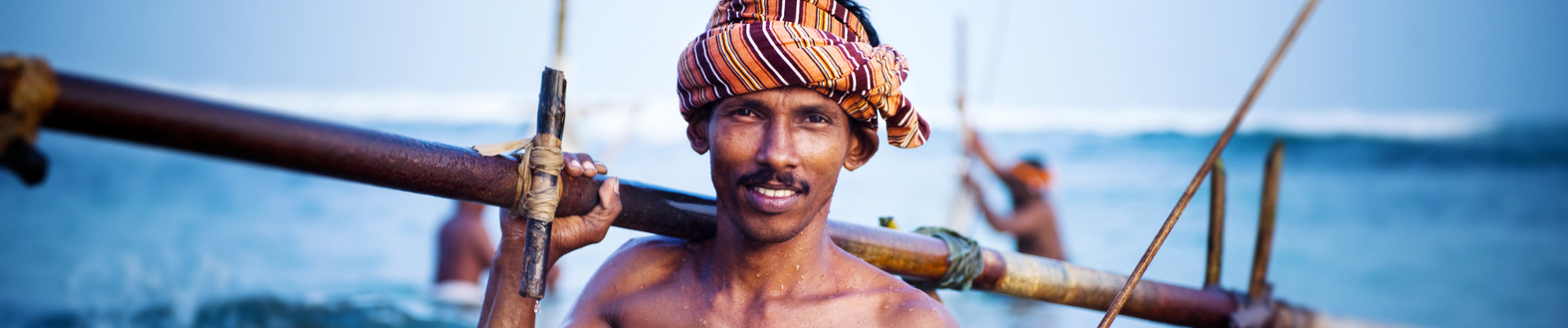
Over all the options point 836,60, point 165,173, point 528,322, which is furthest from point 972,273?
point 165,173

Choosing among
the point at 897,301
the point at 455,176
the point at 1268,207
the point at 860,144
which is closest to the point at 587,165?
the point at 455,176

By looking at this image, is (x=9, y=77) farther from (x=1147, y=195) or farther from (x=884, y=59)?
(x=1147, y=195)

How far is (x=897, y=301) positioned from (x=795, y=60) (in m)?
0.61

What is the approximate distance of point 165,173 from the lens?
21.7 metres

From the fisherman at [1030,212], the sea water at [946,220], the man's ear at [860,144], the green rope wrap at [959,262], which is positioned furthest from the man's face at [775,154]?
the fisherman at [1030,212]

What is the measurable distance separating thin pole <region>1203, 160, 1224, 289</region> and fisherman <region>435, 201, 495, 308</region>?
18.9 feet

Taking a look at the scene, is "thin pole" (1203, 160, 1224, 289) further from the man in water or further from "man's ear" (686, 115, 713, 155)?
"man's ear" (686, 115, 713, 155)

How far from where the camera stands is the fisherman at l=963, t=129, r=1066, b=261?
362 inches

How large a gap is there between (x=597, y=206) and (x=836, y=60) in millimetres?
590

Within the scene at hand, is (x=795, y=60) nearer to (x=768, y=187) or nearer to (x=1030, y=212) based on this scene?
(x=768, y=187)

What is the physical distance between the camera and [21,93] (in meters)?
Answer: 1.31

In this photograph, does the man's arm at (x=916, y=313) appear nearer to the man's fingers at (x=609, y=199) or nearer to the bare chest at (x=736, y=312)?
the bare chest at (x=736, y=312)

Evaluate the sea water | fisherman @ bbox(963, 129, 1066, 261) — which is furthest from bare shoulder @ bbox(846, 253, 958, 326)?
fisherman @ bbox(963, 129, 1066, 261)

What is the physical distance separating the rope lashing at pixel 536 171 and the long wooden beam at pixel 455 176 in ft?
0.06
